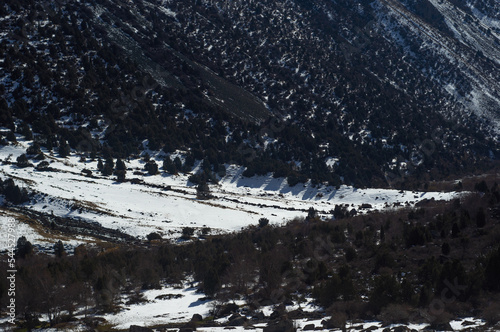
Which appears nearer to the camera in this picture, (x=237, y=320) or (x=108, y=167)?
(x=237, y=320)

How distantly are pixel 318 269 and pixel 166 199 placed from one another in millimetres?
39893

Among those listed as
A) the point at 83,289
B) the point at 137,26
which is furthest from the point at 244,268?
the point at 137,26

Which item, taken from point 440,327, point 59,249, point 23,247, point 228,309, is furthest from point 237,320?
point 23,247

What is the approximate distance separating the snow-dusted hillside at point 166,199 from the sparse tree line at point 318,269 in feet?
28.0

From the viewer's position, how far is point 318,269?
148ft

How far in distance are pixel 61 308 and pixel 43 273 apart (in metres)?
3.76

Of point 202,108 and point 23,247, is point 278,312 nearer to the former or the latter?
point 23,247

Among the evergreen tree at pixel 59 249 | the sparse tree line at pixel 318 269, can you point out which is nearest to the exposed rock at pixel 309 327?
the sparse tree line at pixel 318 269

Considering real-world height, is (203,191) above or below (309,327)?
below

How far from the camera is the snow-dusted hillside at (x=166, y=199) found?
2793 inches

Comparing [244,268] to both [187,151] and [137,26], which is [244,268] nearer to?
[187,151]

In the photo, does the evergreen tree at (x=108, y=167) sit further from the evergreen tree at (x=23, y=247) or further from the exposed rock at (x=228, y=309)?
the exposed rock at (x=228, y=309)

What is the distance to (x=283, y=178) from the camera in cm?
9831

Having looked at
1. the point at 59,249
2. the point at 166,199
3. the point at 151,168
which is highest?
the point at 151,168
